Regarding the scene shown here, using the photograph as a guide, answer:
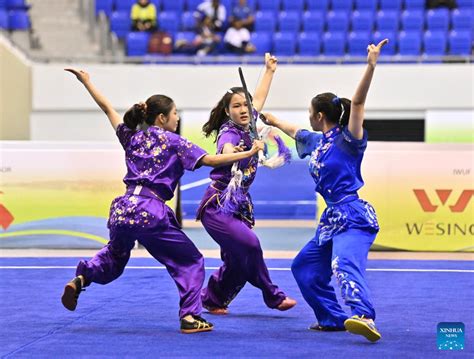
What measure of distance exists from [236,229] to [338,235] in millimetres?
936

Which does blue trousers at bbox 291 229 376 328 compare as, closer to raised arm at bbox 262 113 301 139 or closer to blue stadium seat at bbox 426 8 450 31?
raised arm at bbox 262 113 301 139

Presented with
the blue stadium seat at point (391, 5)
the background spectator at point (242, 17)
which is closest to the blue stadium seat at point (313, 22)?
the background spectator at point (242, 17)

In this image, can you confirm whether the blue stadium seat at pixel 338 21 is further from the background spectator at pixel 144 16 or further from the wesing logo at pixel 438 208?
the wesing logo at pixel 438 208

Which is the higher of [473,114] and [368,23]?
[368,23]

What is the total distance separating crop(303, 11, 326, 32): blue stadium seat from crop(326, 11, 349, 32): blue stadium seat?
0.16m

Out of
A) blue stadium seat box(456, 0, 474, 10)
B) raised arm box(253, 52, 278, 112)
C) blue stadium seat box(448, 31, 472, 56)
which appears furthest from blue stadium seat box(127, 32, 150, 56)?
raised arm box(253, 52, 278, 112)

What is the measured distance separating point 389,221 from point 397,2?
8381 millimetres

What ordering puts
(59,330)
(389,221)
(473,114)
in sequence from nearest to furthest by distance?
1. (59,330)
2. (389,221)
3. (473,114)

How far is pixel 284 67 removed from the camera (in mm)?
17766

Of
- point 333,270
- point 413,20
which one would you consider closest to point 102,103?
point 333,270

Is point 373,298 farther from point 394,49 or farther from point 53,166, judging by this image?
point 394,49

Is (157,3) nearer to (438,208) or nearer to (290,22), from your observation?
(290,22)

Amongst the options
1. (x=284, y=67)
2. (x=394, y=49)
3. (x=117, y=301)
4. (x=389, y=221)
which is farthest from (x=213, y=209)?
(x=394, y=49)

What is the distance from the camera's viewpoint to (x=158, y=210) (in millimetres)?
7156
